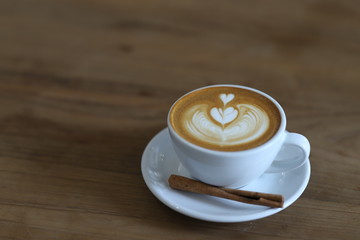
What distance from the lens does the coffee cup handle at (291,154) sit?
2.27 feet

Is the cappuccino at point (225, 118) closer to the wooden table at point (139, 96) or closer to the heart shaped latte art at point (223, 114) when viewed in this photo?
the heart shaped latte art at point (223, 114)

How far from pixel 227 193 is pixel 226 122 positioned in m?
0.12

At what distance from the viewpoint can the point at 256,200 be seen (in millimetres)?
659

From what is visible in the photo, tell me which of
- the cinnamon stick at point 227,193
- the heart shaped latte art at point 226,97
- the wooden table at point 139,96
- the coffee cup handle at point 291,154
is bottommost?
the wooden table at point 139,96

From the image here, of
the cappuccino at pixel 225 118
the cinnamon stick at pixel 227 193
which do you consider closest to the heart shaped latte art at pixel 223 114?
the cappuccino at pixel 225 118

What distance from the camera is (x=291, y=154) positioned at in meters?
0.72

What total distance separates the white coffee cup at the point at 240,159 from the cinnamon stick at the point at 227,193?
12 mm

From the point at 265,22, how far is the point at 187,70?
1.55 ft

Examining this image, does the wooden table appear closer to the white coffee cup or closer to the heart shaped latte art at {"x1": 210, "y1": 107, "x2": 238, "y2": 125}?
the white coffee cup

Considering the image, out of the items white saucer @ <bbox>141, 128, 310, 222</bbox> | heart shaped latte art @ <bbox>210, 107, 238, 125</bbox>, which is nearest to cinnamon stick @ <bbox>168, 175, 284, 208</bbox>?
white saucer @ <bbox>141, 128, 310, 222</bbox>

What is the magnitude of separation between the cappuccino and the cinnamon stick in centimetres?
8

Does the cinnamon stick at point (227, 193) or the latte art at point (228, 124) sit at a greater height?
the latte art at point (228, 124)

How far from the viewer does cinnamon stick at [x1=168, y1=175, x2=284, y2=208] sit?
0.65m

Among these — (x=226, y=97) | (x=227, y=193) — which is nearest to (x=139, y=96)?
(x=226, y=97)
